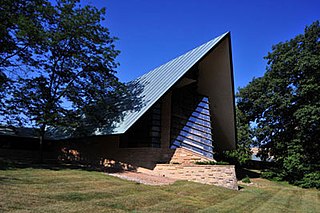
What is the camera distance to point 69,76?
574 inches

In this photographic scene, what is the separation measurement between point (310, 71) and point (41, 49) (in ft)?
63.1

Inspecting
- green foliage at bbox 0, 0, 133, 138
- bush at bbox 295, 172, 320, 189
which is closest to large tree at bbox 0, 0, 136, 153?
green foliage at bbox 0, 0, 133, 138

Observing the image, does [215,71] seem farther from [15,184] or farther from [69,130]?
[15,184]

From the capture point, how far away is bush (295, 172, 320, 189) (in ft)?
52.0

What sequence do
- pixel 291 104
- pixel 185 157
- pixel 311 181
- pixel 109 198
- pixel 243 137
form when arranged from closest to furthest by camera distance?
pixel 109 198 < pixel 185 157 < pixel 311 181 < pixel 291 104 < pixel 243 137

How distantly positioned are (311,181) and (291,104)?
6862 millimetres

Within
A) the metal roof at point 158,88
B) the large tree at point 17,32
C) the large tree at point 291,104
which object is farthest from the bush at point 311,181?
the large tree at point 17,32

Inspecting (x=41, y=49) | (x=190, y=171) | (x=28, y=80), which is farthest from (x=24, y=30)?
(x=190, y=171)

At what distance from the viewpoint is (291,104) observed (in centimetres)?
2056

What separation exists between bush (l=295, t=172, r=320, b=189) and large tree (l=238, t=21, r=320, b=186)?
671 millimetres

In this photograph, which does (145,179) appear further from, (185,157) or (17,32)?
(17,32)

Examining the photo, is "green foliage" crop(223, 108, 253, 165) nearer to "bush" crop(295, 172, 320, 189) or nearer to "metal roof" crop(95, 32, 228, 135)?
"bush" crop(295, 172, 320, 189)

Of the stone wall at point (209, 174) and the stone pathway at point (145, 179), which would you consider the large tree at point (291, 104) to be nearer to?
the stone wall at point (209, 174)

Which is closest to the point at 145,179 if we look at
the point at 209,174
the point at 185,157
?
the point at 209,174
